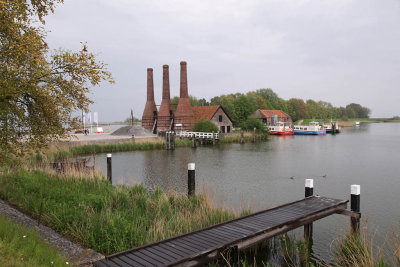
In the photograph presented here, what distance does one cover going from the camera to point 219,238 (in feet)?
17.2

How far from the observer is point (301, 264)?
21.0 feet

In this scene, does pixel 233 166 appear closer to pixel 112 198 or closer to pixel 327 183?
pixel 327 183

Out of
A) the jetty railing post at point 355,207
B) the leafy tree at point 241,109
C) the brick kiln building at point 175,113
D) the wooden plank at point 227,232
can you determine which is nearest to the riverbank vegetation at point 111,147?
the brick kiln building at point 175,113

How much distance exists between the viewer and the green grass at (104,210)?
5969mm

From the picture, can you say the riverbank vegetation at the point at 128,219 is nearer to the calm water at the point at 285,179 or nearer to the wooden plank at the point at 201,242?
the wooden plank at the point at 201,242

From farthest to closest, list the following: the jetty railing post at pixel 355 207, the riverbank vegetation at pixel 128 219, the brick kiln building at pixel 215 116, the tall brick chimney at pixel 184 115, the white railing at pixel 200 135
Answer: the brick kiln building at pixel 215 116, the tall brick chimney at pixel 184 115, the white railing at pixel 200 135, the jetty railing post at pixel 355 207, the riverbank vegetation at pixel 128 219

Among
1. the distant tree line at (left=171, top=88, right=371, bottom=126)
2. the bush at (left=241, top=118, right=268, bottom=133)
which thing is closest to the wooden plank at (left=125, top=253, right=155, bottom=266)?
the bush at (left=241, top=118, right=268, bottom=133)

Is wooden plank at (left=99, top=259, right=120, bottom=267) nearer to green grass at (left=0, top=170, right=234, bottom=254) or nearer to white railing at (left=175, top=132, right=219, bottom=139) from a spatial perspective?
green grass at (left=0, top=170, right=234, bottom=254)

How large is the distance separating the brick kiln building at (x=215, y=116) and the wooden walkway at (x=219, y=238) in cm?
3633

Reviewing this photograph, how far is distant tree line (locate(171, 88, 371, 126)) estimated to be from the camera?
66.6 m

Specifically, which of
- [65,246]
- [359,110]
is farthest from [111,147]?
[359,110]

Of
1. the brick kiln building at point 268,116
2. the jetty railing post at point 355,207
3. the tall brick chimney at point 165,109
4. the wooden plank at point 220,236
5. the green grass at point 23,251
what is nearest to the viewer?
the green grass at point 23,251

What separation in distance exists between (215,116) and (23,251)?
4064 centimetres

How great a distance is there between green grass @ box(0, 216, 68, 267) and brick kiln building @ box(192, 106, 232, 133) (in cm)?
3825
